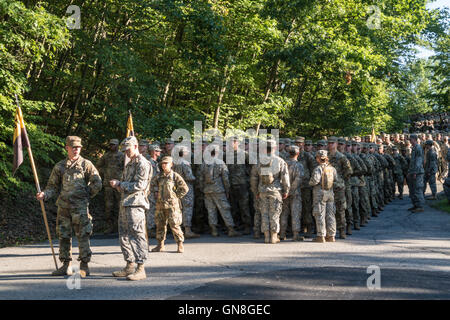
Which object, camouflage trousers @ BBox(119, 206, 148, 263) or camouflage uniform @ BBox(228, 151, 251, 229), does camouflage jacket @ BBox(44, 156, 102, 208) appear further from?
camouflage uniform @ BBox(228, 151, 251, 229)

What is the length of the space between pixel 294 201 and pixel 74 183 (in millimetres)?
5477

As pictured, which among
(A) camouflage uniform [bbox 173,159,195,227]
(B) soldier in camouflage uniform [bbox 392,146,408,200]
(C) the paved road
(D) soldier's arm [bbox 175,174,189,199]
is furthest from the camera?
(B) soldier in camouflage uniform [bbox 392,146,408,200]

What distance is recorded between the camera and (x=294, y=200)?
11.3 m

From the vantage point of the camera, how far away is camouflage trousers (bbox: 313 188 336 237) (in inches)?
417

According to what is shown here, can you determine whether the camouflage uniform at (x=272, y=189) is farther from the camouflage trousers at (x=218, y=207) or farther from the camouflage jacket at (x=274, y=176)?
the camouflage trousers at (x=218, y=207)

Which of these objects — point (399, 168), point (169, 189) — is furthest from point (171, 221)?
point (399, 168)

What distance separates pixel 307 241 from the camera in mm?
10977

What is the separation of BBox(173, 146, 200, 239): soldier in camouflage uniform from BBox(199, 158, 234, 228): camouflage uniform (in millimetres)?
411

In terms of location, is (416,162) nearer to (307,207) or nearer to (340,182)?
(340,182)

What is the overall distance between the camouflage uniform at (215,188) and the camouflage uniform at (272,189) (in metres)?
1.32

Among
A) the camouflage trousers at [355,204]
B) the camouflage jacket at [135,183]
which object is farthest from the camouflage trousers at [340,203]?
the camouflage jacket at [135,183]

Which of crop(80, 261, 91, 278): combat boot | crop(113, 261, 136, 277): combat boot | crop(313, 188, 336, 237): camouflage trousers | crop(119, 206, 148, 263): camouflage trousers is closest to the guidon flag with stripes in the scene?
crop(80, 261, 91, 278): combat boot
